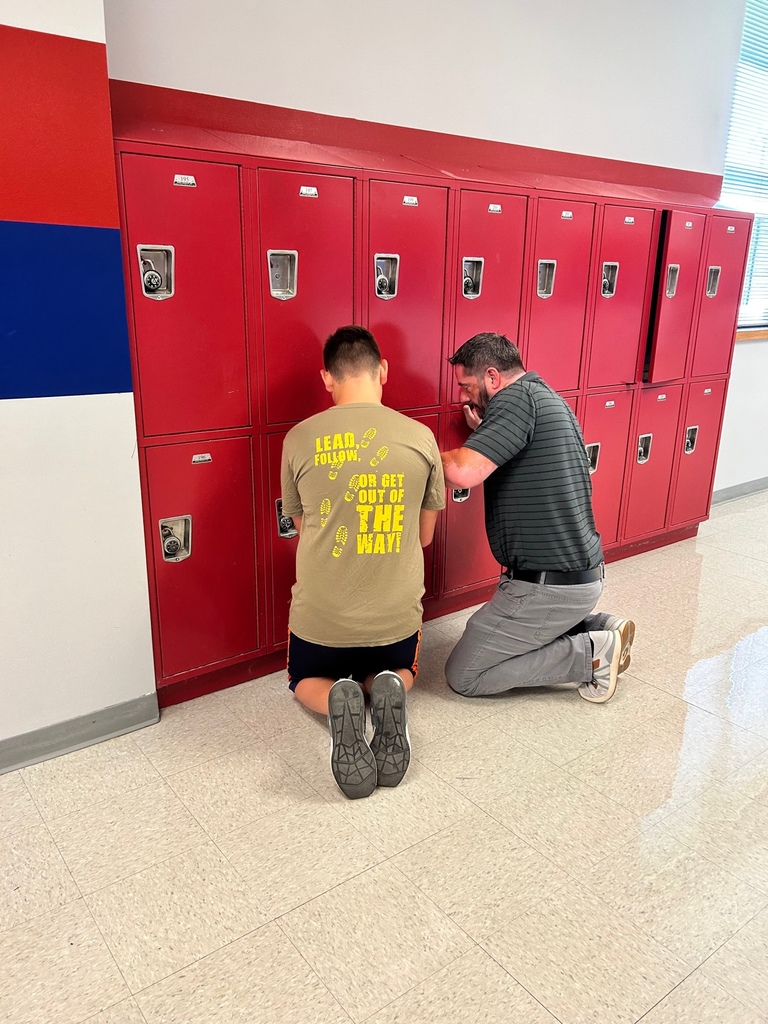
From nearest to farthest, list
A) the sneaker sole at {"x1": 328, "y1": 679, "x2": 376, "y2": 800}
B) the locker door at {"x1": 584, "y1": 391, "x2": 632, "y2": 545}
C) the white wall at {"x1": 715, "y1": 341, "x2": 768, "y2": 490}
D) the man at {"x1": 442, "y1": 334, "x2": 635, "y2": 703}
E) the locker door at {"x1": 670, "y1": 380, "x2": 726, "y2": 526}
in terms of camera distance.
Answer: the sneaker sole at {"x1": 328, "y1": 679, "x2": 376, "y2": 800}
the man at {"x1": 442, "y1": 334, "x2": 635, "y2": 703}
the locker door at {"x1": 584, "y1": 391, "x2": 632, "y2": 545}
the locker door at {"x1": 670, "y1": 380, "x2": 726, "y2": 526}
the white wall at {"x1": 715, "y1": 341, "x2": 768, "y2": 490}

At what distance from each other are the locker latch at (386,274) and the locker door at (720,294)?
2.14 m

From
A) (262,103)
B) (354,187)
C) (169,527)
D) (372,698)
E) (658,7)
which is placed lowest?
(372,698)

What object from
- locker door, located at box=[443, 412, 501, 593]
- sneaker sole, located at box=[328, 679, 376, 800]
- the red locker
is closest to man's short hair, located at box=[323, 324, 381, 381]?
the red locker

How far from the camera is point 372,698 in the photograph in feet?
7.26

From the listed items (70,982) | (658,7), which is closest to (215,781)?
(70,982)

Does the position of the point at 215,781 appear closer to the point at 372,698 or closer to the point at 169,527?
the point at 372,698

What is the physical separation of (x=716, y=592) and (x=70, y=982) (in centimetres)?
334

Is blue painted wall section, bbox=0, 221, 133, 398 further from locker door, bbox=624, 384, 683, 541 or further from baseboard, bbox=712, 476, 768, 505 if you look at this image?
baseboard, bbox=712, 476, 768, 505

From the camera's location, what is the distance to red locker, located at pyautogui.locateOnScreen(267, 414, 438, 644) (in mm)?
2715

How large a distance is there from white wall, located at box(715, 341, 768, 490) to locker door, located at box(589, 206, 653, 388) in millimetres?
1905

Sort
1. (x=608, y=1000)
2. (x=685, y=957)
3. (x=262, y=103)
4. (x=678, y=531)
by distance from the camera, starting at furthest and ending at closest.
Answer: (x=678, y=531), (x=262, y=103), (x=685, y=957), (x=608, y=1000)

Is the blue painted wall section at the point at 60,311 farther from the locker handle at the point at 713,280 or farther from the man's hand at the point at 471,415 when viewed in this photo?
the locker handle at the point at 713,280

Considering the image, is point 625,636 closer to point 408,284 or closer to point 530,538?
point 530,538

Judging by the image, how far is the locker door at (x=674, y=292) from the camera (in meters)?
3.81
